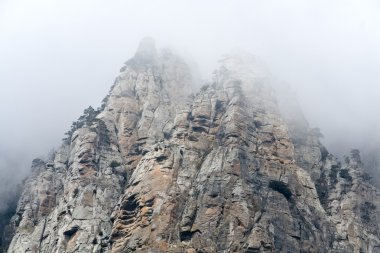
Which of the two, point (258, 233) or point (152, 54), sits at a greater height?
point (152, 54)

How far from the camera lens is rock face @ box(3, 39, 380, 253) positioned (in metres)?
92.4

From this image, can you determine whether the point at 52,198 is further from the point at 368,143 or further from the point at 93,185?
the point at 368,143

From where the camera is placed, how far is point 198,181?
9938 cm

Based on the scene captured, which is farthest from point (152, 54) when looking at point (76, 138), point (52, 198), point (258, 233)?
point (258, 233)

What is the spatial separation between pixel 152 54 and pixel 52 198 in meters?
49.8

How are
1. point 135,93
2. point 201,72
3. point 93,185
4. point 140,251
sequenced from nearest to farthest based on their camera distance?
point 140,251, point 93,185, point 135,93, point 201,72

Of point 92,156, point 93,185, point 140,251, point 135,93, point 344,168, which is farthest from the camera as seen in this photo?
point 135,93

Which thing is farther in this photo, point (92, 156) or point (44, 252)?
point (92, 156)

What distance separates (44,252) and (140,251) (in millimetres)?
22892

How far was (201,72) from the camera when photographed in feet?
483

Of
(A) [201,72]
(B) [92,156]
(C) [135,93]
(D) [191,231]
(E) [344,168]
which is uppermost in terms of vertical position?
(A) [201,72]

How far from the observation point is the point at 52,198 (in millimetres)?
117000

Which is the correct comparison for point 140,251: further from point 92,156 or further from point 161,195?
point 92,156

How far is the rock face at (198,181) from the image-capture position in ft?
303
